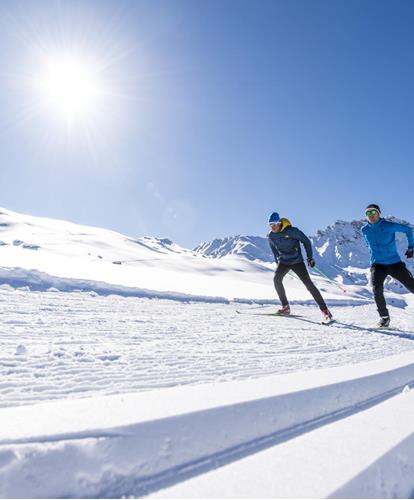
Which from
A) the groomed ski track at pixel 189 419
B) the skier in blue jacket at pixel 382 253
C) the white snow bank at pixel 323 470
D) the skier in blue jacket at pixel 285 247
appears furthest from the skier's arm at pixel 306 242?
the white snow bank at pixel 323 470

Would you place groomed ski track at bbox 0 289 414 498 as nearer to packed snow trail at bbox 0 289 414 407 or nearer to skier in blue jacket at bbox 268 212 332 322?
packed snow trail at bbox 0 289 414 407

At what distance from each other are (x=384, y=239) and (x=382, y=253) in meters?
0.23

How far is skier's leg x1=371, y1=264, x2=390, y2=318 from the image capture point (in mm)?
6625

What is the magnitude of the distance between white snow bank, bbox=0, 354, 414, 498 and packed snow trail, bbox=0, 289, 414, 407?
1.70 ft

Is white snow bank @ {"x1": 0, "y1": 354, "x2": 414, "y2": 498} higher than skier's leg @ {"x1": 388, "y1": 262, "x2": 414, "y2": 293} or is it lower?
lower

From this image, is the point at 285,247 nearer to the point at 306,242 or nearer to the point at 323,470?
the point at 306,242

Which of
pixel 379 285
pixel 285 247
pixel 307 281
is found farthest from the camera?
pixel 285 247

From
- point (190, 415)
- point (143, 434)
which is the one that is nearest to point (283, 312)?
point (190, 415)

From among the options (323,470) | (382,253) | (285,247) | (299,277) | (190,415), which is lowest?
(323,470)

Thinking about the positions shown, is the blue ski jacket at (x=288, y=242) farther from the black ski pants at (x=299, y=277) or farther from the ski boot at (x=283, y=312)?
the ski boot at (x=283, y=312)

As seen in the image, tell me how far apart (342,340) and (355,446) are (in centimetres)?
329

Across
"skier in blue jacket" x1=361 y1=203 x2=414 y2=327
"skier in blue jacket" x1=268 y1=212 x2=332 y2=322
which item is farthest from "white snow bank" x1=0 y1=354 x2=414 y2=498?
"skier in blue jacket" x1=268 y1=212 x2=332 y2=322

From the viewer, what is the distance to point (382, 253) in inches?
267

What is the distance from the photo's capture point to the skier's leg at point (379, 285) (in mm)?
6625
